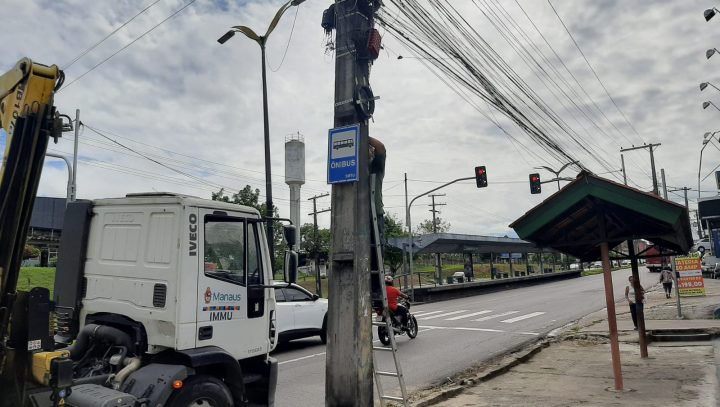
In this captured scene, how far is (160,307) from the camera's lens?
474cm

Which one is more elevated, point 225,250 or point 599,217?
point 599,217

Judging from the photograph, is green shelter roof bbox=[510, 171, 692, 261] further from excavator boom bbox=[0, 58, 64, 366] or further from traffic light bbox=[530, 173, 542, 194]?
traffic light bbox=[530, 173, 542, 194]

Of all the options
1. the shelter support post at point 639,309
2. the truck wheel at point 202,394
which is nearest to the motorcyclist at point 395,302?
the shelter support post at point 639,309

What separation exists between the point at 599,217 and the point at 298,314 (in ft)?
22.6

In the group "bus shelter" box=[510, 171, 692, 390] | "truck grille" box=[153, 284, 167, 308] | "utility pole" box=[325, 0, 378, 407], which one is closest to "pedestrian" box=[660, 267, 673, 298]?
"bus shelter" box=[510, 171, 692, 390]

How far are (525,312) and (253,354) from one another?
17.6 metres

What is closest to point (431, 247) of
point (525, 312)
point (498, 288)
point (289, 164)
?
point (498, 288)

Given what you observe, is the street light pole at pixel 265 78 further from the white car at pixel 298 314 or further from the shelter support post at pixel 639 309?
the shelter support post at pixel 639 309

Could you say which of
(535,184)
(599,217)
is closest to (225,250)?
(599,217)

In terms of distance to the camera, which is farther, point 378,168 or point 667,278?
point 667,278

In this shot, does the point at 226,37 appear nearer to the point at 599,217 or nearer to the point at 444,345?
the point at 444,345

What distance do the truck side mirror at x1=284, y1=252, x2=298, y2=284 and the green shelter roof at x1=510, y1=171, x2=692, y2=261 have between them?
13.8ft

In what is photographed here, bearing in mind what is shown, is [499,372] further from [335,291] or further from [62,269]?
[62,269]

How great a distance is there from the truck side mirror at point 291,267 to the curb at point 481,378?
2.72 meters
